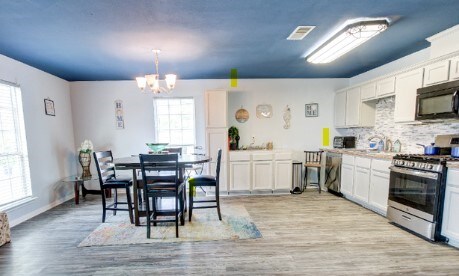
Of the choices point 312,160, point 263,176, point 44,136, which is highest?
point 44,136

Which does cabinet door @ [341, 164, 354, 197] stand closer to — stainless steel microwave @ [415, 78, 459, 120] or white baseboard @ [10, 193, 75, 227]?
stainless steel microwave @ [415, 78, 459, 120]

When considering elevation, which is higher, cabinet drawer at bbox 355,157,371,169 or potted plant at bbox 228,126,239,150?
potted plant at bbox 228,126,239,150

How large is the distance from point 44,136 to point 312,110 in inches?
204

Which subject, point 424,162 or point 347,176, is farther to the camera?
point 347,176

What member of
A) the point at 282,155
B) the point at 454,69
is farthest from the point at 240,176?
the point at 454,69

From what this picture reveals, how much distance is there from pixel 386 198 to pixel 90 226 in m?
4.21

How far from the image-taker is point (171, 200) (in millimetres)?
4016

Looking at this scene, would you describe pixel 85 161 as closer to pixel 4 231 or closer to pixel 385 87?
pixel 4 231

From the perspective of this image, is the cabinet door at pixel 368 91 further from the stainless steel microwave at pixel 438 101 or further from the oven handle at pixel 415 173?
the oven handle at pixel 415 173

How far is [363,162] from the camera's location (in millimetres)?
3436

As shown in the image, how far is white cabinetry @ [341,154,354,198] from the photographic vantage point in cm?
A: 372

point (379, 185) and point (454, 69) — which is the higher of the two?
point (454, 69)

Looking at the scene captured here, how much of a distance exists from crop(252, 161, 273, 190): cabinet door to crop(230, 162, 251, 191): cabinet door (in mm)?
142

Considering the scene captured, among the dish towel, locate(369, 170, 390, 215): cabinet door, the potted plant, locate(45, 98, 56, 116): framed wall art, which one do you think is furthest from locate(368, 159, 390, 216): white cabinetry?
locate(45, 98, 56, 116): framed wall art
